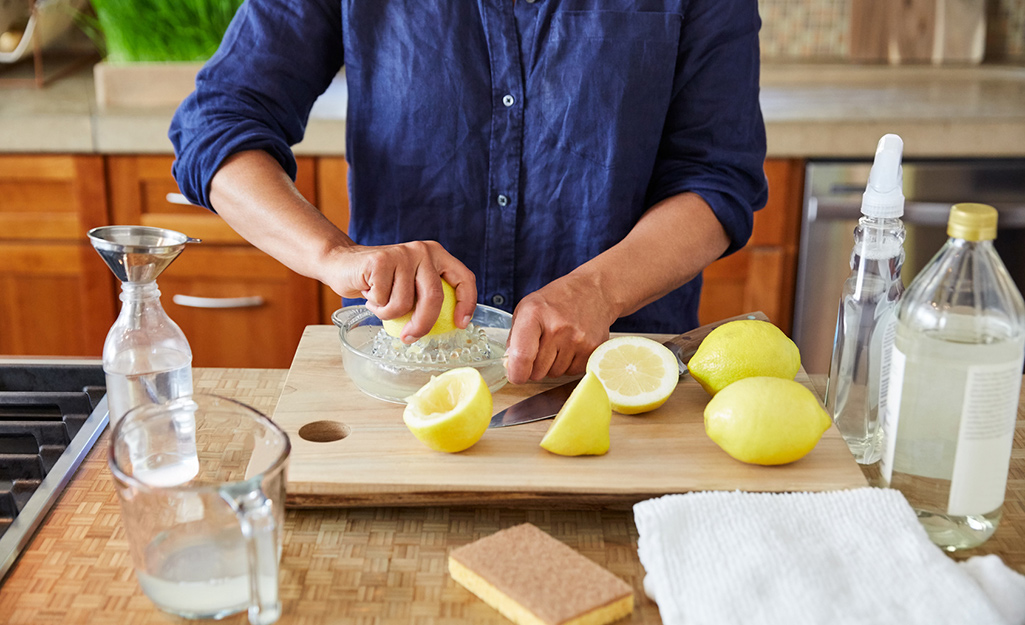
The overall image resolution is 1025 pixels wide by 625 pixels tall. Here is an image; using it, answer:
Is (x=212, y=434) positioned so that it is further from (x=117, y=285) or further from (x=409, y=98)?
(x=117, y=285)

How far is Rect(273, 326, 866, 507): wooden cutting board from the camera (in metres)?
0.83

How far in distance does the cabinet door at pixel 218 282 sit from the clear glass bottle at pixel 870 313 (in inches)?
57.4

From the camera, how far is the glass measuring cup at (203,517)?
634 mm

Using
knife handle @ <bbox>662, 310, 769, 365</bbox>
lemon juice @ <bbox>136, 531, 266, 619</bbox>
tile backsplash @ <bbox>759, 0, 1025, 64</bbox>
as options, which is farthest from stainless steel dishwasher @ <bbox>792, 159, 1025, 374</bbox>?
lemon juice @ <bbox>136, 531, 266, 619</bbox>

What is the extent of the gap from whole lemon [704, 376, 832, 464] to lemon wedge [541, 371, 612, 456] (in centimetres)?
10

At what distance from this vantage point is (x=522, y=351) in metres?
0.99

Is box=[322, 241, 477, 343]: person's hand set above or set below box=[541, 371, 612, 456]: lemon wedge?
above

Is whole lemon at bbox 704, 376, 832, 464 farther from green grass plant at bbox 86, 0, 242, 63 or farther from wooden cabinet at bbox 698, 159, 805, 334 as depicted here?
green grass plant at bbox 86, 0, 242, 63

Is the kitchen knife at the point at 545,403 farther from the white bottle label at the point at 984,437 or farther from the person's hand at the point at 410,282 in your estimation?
the white bottle label at the point at 984,437

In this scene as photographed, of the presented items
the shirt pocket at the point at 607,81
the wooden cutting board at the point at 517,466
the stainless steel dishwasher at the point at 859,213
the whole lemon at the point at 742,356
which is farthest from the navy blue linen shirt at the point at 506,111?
the stainless steel dishwasher at the point at 859,213

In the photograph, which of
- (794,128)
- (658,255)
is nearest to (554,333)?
(658,255)

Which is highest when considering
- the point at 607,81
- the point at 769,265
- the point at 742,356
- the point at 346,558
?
the point at 607,81

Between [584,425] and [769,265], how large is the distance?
146cm

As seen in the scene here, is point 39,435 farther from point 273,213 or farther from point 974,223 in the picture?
point 974,223
